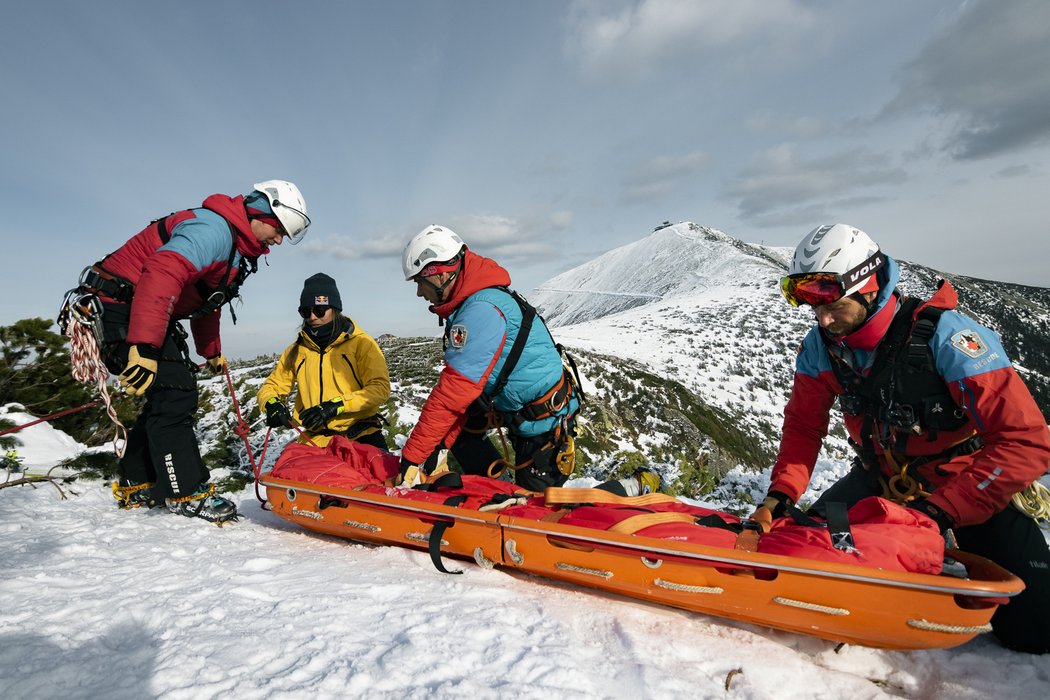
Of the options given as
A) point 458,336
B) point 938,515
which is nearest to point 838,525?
point 938,515

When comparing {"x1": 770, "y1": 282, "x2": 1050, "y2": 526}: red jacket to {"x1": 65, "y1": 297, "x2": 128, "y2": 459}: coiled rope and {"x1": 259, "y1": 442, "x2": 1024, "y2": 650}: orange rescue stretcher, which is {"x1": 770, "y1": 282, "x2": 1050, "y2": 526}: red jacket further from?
{"x1": 65, "y1": 297, "x2": 128, "y2": 459}: coiled rope

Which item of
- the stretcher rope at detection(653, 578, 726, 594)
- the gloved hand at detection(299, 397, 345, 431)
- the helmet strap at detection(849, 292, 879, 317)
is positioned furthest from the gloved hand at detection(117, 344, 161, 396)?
the helmet strap at detection(849, 292, 879, 317)

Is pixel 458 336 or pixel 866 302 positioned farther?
pixel 458 336

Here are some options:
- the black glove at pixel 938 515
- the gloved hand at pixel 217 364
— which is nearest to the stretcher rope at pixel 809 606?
the black glove at pixel 938 515

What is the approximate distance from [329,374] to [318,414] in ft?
1.65

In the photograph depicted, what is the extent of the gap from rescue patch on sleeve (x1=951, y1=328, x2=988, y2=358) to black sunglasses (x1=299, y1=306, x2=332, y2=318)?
5.12 m

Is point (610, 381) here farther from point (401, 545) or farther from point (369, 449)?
point (401, 545)

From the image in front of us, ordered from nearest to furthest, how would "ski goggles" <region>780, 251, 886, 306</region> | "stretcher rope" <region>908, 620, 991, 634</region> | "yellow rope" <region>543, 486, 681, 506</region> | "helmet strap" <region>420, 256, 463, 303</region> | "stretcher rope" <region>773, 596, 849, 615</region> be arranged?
"stretcher rope" <region>908, 620, 991, 634</region>, "stretcher rope" <region>773, 596, 849, 615</region>, "ski goggles" <region>780, 251, 886, 306</region>, "yellow rope" <region>543, 486, 681, 506</region>, "helmet strap" <region>420, 256, 463, 303</region>

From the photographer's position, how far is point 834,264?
10.9 feet

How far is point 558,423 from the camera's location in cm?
506

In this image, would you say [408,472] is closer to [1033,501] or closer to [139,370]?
[139,370]

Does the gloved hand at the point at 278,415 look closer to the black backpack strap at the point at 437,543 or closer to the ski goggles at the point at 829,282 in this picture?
the black backpack strap at the point at 437,543

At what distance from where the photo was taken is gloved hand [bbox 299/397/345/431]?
18.0 ft

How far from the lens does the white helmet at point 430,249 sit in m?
4.57
